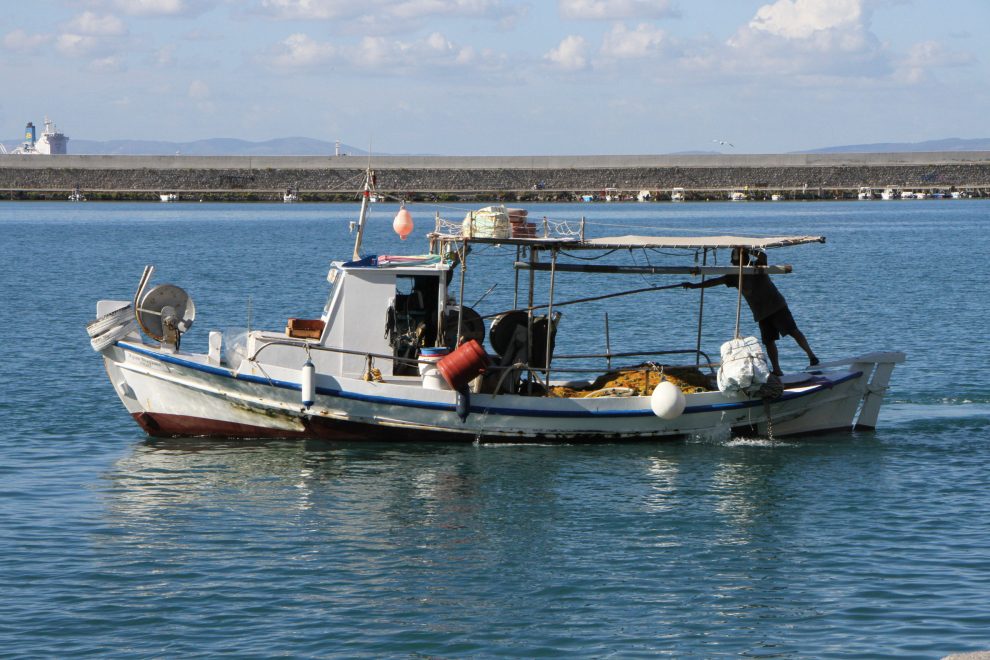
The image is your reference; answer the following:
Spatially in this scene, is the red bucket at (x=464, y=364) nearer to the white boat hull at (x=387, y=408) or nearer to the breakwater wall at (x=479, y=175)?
the white boat hull at (x=387, y=408)

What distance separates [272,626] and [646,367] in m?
8.50

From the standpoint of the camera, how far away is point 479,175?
356 ft

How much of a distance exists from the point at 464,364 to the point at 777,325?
4870 millimetres

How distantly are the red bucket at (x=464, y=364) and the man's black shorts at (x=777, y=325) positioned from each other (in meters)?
4.34

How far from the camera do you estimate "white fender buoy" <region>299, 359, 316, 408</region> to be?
17.0 m

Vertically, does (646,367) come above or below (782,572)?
above

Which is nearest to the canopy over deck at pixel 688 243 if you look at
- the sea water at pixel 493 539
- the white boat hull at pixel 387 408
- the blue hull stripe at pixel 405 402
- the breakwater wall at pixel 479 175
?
the white boat hull at pixel 387 408

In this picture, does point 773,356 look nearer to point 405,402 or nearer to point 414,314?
point 414,314

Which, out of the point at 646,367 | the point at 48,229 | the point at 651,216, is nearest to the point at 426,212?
the point at 651,216

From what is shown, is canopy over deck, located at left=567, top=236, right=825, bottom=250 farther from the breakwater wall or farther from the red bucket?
the breakwater wall

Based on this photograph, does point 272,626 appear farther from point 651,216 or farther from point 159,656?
point 651,216

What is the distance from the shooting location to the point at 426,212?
10694 centimetres

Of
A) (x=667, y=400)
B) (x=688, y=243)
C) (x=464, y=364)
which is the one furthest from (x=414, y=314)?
(x=688, y=243)

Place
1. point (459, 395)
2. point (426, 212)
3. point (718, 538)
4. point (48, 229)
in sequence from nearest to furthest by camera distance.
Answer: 1. point (718, 538)
2. point (459, 395)
3. point (48, 229)
4. point (426, 212)
